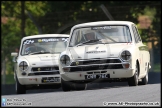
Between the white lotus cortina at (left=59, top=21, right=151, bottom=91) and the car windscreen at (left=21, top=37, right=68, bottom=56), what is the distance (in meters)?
2.32

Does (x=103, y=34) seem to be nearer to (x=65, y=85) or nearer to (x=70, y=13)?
(x=65, y=85)

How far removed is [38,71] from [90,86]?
4038mm

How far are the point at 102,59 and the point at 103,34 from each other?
3.87ft

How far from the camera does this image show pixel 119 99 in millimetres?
11219

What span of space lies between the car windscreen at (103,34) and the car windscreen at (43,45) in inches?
84.3

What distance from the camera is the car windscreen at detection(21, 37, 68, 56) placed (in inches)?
689

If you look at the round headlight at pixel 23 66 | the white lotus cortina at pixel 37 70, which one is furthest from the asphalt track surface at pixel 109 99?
the round headlight at pixel 23 66

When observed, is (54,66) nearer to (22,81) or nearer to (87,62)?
(22,81)

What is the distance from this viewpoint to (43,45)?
1773cm

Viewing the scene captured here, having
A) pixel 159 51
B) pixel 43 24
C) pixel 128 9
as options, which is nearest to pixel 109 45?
pixel 159 51

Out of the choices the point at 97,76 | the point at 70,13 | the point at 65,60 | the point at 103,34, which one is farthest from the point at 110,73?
the point at 70,13

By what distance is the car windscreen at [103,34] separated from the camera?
15.0 m

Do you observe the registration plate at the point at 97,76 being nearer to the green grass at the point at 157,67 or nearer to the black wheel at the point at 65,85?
the black wheel at the point at 65,85

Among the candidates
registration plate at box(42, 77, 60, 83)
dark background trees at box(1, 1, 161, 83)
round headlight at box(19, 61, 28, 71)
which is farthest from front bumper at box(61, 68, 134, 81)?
dark background trees at box(1, 1, 161, 83)
